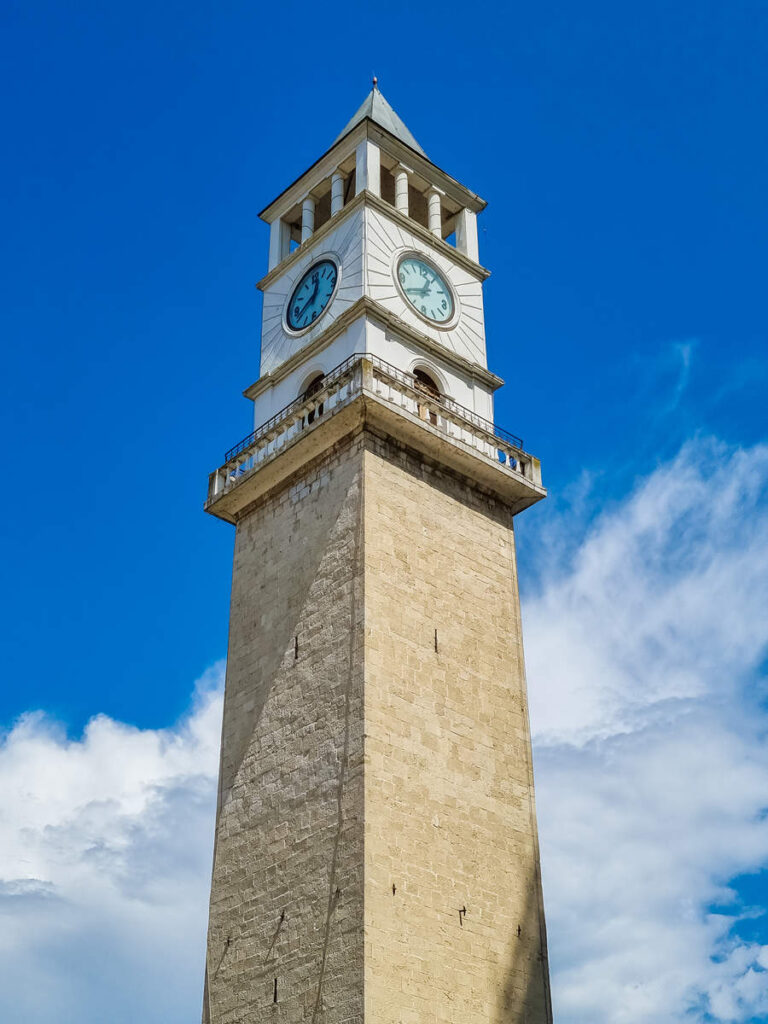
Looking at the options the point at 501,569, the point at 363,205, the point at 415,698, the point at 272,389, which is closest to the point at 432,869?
the point at 415,698

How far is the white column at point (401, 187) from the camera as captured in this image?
1164 inches

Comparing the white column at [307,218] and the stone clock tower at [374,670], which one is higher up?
the white column at [307,218]

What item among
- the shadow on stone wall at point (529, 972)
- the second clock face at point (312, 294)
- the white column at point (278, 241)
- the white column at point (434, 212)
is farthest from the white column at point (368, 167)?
the shadow on stone wall at point (529, 972)

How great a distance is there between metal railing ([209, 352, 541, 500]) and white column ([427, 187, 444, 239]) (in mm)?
5835

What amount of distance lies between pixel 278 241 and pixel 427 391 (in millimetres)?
7696

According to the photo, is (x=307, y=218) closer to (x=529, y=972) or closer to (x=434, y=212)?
(x=434, y=212)

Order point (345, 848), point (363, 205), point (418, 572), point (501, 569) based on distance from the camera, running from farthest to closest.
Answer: point (363, 205) < point (501, 569) < point (418, 572) < point (345, 848)

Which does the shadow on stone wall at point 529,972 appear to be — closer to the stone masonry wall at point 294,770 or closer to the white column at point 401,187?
the stone masonry wall at point 294,770

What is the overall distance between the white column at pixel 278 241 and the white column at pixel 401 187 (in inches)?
123

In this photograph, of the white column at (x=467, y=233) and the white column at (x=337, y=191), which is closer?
the white column at (x=337, y=191)

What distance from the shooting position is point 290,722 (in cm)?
2219

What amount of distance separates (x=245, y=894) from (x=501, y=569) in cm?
813

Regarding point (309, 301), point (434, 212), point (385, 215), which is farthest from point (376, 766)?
point (434, 212)

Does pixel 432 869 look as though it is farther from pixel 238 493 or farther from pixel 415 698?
pixel 238 493
